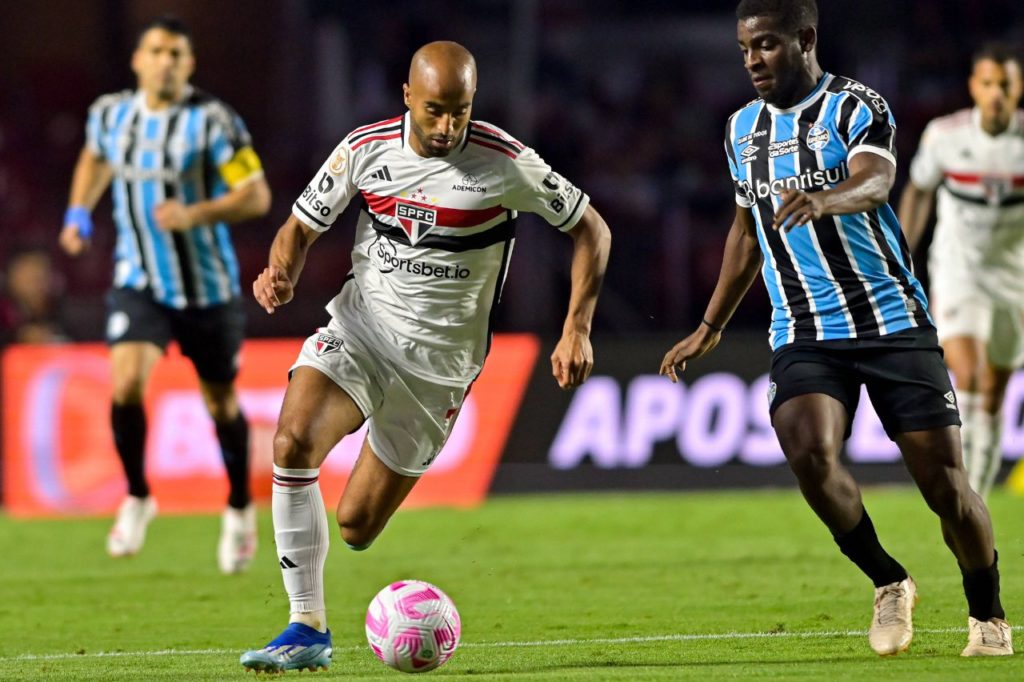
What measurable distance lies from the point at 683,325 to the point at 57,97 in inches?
308

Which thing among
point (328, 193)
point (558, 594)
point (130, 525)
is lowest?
point (130, 525)

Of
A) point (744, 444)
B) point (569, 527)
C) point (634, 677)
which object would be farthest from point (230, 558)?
point (744, 444)

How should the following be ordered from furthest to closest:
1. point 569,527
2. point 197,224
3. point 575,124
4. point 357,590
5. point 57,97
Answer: point 57,97
point 575,124
point 569,527
point 197,224
point 357,590

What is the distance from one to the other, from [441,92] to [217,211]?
388 cm

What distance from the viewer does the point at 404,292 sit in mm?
6312

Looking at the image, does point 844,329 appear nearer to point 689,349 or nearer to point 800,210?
point 689,349

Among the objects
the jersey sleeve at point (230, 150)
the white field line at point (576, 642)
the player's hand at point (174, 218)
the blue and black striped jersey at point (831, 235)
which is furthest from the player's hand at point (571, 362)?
the jersey sleeve at point (230, 150)

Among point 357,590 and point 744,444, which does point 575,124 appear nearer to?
point 744,444

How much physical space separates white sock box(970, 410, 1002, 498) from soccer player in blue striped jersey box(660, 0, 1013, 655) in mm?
4081

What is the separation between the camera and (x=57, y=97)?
61.5 ft

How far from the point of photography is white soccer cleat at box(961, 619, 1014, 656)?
560cm

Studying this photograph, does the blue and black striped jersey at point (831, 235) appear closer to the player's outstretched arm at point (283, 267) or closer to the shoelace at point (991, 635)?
the shoelace at point (991, 635)

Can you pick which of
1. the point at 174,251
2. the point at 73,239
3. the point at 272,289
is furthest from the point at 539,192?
the point at 73,239

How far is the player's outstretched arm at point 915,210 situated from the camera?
29.8ft
